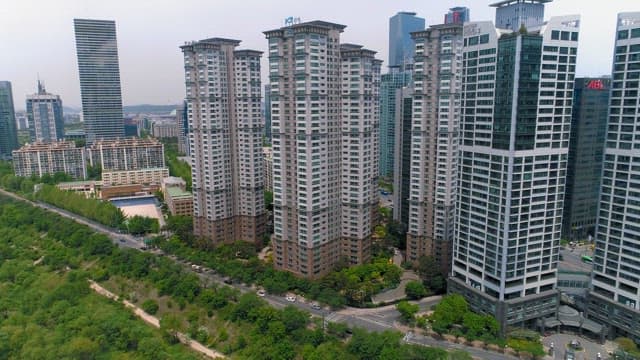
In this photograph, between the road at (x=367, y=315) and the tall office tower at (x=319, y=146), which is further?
the tall office tower at (x=319, y=146)

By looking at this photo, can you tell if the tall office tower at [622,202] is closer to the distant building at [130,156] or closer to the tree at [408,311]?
the tree at [408,311]

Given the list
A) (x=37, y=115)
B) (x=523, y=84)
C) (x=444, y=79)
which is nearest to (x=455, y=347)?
(x=523, y=84)

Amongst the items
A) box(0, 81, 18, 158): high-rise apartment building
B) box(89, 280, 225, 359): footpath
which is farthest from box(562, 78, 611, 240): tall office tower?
box(0, 81, 18, 158): high-rise apartment building

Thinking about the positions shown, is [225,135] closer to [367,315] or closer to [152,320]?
[152,320]

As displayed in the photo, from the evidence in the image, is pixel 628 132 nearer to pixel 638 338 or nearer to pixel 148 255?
pixel 638 338

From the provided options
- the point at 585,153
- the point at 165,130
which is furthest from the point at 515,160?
the point at 165,130

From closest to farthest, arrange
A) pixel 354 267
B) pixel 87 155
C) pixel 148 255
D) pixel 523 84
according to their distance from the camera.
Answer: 1. pixel 523 84
2. pixel 354 267
3. pixel 148 255
4. pixel 87 155

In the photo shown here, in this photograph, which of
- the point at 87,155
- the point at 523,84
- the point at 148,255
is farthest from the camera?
the point at 87,155

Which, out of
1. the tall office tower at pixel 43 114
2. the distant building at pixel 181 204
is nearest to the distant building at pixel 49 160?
the tall office tower at pixel 43 114
